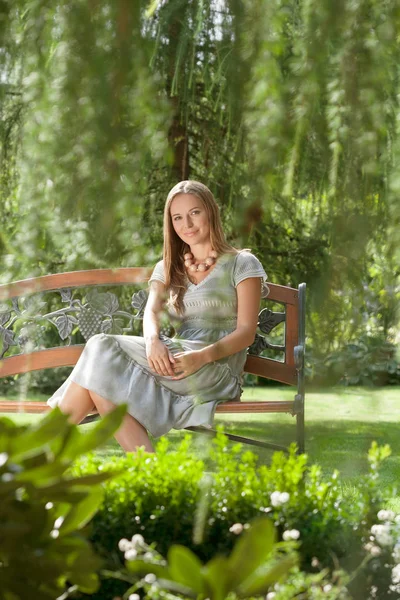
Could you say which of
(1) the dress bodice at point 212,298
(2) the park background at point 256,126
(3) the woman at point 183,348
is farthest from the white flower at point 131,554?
(1) the dress bodice at point 212,298

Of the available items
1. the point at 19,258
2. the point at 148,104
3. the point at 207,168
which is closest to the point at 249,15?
the point at 148,104

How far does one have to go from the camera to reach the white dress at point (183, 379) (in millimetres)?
2791

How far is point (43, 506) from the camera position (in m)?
1.11

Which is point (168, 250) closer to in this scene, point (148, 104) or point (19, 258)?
point (19, 258)

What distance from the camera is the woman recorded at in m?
2.79

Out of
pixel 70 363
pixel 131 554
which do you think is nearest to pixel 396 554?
pixel 131 554

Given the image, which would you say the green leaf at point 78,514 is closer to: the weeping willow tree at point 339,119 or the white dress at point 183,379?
the weeping willow tree at point 339,119

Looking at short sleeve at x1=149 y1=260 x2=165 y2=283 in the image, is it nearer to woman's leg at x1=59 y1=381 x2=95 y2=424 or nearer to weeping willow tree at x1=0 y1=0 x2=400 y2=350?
woman's leg at x1=59 y1=381 x2=95 y2=424

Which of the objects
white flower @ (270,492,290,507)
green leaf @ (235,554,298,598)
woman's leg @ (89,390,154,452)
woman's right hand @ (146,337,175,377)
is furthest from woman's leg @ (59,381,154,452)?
green leaf @ (235,554,298,598)

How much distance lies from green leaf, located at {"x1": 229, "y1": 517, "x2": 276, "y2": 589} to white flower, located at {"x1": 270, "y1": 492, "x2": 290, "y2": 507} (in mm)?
786

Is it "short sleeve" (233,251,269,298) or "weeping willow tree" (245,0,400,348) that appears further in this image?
"short sleeve" (233,251,269,298)

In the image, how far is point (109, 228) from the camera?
0.90m

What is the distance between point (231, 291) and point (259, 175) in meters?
1.94

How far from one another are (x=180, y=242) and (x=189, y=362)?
1.76 feet
